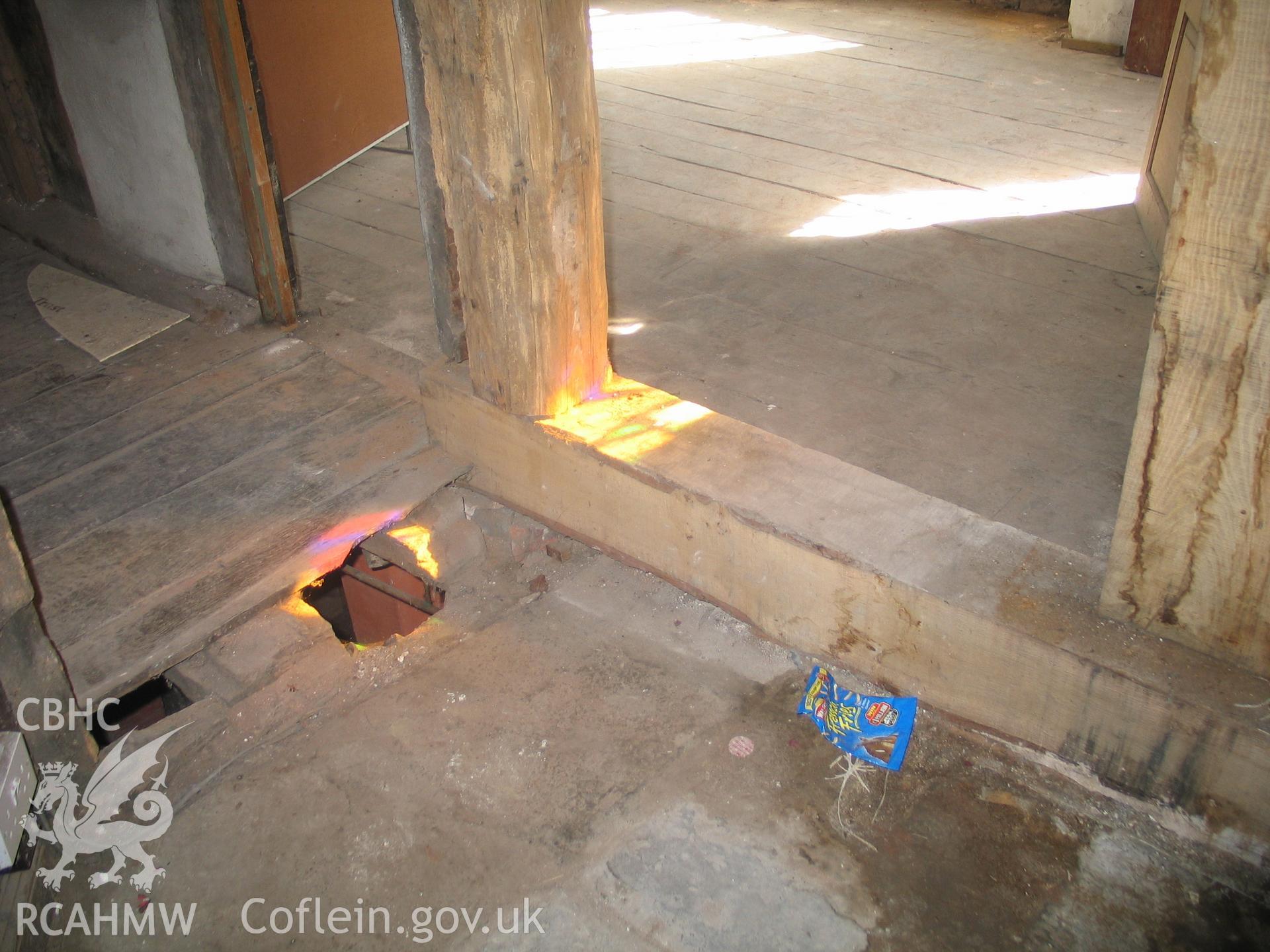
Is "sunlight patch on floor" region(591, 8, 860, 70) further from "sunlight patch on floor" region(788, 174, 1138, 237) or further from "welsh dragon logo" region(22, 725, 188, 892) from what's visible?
"welsh dragon logo" region(22, 725, 188, 892)

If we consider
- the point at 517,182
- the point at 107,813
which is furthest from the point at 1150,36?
the point at 107,813

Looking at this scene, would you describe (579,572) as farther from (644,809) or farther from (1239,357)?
(1239,357)

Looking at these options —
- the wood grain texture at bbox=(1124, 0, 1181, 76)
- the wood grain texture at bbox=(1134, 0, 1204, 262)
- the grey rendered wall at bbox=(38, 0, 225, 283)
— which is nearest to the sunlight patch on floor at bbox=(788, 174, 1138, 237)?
the wood grain texture at bbox=(1134, 0, 1204, 262)

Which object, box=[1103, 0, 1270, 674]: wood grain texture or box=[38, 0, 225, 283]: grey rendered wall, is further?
box=[38, 0, 225, 283]: grey rendered wall

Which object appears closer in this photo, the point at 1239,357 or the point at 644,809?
the point at 1239,357

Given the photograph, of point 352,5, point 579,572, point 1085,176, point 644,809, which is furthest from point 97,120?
point 1085,176

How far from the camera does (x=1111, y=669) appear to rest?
88.1 inches

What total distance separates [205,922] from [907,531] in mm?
1799

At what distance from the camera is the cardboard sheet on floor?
3.88 m

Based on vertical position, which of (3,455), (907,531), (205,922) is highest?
(907,531)

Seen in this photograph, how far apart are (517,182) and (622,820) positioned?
1.52 metres

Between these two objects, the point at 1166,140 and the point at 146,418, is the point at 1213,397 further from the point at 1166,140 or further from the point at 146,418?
the point at 146,418

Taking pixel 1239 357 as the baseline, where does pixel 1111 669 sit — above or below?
below

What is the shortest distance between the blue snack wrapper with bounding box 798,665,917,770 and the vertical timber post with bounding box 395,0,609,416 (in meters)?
1.09
